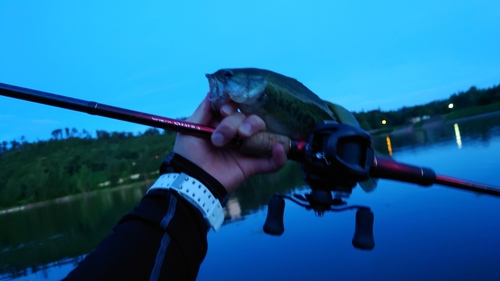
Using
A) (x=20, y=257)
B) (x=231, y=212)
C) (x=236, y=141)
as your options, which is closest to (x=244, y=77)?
(x=236, y=141)

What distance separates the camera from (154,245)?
225 cm

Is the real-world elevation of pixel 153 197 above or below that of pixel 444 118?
below

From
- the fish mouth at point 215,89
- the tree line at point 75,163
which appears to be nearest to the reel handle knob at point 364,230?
the fish mouth at point 215,89

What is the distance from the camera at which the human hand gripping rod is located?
219 centimetres

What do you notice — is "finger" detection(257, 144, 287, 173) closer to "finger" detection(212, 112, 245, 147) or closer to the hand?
the hand

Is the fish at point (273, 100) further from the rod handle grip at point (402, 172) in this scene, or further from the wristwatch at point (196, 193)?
the wristwatch at point (196, 193)

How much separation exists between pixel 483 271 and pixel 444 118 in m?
Result: 53.4

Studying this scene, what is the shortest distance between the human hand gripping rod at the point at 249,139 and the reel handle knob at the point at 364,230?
0.97ft

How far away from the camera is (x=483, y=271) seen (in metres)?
6.57

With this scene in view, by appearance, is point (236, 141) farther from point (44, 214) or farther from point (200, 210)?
point (44, 214)

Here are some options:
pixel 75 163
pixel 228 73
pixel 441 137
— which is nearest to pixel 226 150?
pixel 228 73

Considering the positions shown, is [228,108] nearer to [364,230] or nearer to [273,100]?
[273,100]

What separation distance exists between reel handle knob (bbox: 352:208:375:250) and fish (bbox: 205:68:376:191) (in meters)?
0.23

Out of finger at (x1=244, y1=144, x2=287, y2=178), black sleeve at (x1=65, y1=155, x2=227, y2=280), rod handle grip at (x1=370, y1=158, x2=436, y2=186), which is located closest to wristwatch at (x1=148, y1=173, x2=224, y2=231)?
black sleeve at (x1=65, y1=155, x2=227, y2=280)
